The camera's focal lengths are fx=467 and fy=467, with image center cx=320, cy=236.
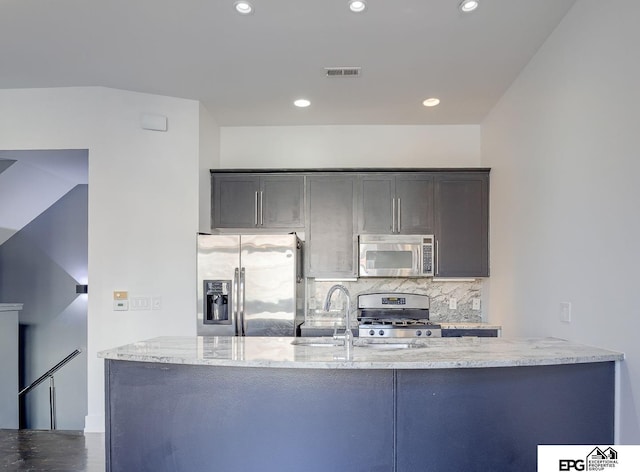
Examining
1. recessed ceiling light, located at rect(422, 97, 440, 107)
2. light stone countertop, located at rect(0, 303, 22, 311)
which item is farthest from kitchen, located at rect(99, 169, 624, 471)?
light stone countertop, located at rect(0, 303, 22, 311)

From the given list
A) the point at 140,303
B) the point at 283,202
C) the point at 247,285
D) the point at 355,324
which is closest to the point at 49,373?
the point at 140,303

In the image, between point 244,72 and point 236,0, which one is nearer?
point 236,0

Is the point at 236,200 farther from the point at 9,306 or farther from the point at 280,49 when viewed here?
the point at 9,306

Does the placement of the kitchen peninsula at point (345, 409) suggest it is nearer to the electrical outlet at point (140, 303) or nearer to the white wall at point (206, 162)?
the electrical outlet at point (140, 303)

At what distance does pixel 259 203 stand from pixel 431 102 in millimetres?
1842

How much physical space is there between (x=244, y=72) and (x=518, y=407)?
115 inches

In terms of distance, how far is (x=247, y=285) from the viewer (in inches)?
155

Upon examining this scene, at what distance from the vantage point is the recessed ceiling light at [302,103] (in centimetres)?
414

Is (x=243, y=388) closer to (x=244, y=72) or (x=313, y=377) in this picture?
(x=313, y=377)

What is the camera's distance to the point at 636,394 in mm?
2129

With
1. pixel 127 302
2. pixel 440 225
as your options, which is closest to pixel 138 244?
pixel 127 302

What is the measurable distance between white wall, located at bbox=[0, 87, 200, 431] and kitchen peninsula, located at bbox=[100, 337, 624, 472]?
178cm

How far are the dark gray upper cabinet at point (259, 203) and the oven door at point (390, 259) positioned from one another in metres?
0.71

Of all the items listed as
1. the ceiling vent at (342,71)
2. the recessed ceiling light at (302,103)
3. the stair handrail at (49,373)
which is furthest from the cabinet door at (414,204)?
the stair handrail at (49,373)
